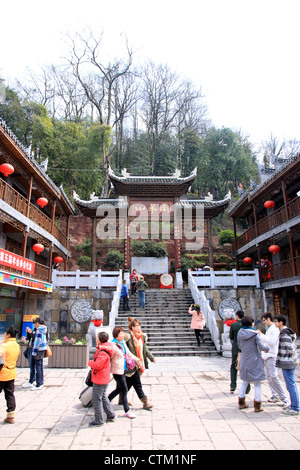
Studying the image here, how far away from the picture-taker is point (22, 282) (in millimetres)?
11391

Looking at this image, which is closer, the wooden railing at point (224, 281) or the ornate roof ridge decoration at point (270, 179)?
the ornate roof ridge decoration at point (270, 179)

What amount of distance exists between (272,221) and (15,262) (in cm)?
1158

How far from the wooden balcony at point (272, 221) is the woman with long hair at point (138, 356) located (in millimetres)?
10376

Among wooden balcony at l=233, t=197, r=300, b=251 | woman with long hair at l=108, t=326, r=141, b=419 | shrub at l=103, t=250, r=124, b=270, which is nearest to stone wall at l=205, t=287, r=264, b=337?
wooden balcony at l=233, t=197, r=300, b=251

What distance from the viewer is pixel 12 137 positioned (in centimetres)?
1127

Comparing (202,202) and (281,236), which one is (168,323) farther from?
(202,202)

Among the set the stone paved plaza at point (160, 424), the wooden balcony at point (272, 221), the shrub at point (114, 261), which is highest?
the wooden balcony at point (272, 221)

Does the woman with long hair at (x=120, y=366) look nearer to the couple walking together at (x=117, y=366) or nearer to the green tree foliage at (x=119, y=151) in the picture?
the couple walking together at (x=117, y=366)

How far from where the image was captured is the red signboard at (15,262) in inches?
399

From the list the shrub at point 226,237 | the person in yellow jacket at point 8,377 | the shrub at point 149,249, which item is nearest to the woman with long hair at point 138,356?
the person in yellow jacket at point 8,377

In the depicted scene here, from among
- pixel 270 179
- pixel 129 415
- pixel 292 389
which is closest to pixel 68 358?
pixel 129 415

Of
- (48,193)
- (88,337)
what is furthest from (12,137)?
(88,337)

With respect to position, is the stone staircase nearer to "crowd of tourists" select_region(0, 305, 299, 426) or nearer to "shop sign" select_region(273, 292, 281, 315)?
"shop sign" select_region(273, 292, 281, 315)

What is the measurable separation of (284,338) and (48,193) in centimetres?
1451
